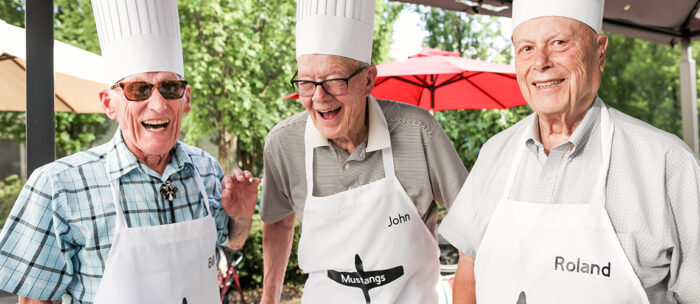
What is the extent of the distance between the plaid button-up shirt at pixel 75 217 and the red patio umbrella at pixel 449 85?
382cm

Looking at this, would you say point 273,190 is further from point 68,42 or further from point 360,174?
point 68,42

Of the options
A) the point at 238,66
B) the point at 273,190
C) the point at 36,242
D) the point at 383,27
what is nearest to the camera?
the point at 36,242

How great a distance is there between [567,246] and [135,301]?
1.34 meters

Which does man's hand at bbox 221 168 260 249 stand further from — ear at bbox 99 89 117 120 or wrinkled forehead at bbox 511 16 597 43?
wrinkled forehead at bbox 511 16 597 43

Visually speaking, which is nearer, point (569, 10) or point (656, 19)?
point (569, 10)

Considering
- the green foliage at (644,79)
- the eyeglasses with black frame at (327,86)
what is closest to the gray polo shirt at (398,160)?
the eyeglasses with black frame at (327,86)

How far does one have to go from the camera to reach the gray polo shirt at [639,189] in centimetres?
138

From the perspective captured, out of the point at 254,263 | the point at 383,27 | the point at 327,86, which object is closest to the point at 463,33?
the point at 383,27

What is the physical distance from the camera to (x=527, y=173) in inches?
64.9

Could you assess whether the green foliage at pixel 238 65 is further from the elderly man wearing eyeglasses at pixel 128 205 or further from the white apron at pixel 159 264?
the white apron at pixel 159 264

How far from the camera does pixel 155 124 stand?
1809 mm

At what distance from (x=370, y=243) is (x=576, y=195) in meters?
0.85

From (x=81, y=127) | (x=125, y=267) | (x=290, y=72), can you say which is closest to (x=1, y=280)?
(x=125, y=267)

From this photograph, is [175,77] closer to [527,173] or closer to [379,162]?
[379,162]
